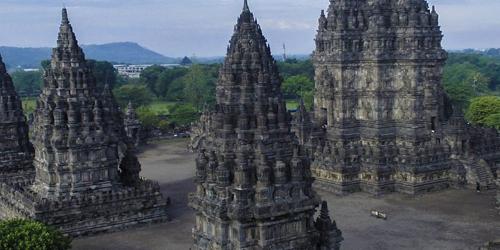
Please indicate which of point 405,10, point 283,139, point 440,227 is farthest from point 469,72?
point 283,139

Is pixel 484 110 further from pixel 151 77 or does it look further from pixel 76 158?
Result: pixel 151 77

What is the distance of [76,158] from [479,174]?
2267 cm

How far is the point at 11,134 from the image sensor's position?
34.8 m

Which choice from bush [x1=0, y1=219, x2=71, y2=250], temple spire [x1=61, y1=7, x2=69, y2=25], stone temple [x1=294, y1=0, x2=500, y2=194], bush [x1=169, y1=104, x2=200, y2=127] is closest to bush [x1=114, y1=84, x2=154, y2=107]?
bush [x1=169, y1=104, x2=200, y2=127]

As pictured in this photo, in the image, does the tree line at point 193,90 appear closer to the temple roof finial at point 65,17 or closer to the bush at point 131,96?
the bush at point 131,96

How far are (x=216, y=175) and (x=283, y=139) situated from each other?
7.28ft

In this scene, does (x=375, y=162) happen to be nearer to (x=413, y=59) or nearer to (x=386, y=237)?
(x=413, y=59)

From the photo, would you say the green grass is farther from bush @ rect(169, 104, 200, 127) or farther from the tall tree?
the tall tree

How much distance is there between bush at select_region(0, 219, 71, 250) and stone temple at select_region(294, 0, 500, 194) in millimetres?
Answer: 18661

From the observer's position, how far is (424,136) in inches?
1478

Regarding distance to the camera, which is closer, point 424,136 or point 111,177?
point 111,177

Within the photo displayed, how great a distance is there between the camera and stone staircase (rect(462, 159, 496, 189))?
36.5 m

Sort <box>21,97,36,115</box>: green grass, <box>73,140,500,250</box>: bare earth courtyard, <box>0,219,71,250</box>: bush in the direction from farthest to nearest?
1. <box>21,97,36,115</box>: green grass
2. <box>73,140,500,250</box>: bare earth courtyard
3. <box>0,219,71,250</box>: bush

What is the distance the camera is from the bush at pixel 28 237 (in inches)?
830
